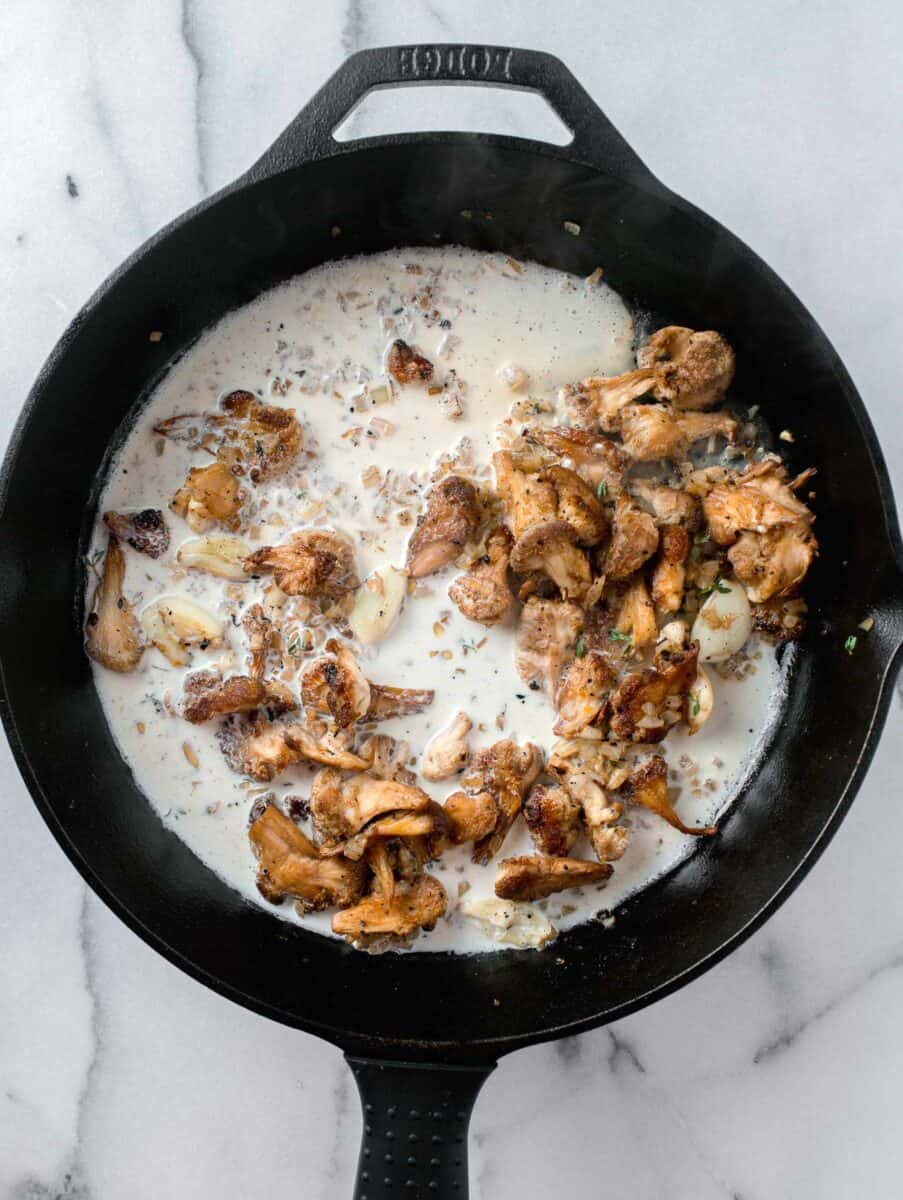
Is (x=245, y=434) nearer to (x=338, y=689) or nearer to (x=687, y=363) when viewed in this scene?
(x=338, y=689)

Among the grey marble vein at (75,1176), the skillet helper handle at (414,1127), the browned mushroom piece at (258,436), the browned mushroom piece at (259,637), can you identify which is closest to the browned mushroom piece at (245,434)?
the browned mushroom piece at (258,436)

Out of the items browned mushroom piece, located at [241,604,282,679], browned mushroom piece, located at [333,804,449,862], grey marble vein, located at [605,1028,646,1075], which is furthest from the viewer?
grey marble vein, located at [605,1028,646,1075]

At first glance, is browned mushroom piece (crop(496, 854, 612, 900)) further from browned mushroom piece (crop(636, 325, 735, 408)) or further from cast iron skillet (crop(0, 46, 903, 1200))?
browned mushroom piece (crop(636, 325, 735, 408))

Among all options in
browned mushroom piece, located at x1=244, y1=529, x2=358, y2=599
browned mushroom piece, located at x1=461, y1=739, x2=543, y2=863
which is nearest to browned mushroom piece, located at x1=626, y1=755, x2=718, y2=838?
browned mushroom piece, located at x1=461, y1=739, x2=543, y2=863

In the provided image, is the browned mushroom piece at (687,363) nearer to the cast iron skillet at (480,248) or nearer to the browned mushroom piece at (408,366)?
the cast iron skillet at (480,248)

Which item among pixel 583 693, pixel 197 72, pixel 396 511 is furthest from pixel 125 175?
pixel 583 693

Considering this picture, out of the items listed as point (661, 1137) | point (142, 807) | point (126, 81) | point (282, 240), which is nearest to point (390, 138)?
point (282, 240)

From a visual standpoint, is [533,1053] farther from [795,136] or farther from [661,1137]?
[795,136]
